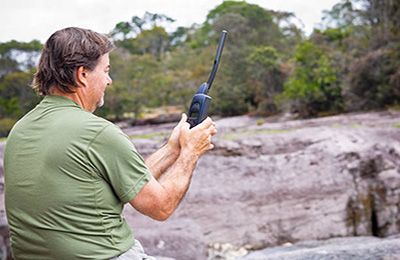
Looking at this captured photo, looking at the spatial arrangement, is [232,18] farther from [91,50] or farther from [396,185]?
[91,50]

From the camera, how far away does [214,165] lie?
942 cm

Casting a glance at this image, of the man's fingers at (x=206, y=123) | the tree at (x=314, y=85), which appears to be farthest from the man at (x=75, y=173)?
the tree at (x=314, y=85)

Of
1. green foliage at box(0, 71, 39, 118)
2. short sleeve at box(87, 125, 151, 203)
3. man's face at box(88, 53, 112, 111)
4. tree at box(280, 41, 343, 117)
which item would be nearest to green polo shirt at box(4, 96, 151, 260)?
short sleeve at box(87, 125, 151, 203)

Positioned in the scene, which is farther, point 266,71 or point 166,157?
→ point 266,71

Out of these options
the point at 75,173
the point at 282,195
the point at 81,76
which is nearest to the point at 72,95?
the point at 81,76

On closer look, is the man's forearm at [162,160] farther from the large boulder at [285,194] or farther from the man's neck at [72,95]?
the large boulder at [285,194]

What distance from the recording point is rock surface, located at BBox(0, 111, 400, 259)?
28.0 feet

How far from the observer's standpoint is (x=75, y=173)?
163 centimetres

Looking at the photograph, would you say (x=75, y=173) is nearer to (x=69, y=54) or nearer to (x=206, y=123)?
(x=69, y=54)

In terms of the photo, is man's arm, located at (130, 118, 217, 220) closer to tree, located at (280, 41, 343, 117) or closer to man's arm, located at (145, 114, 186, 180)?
man's arm, located at (145, 114, 186, 180)

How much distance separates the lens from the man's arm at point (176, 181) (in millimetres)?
1688

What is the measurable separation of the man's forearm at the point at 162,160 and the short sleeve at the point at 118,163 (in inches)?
13.3

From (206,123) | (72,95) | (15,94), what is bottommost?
(15,94)

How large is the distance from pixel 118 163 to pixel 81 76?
304mm
